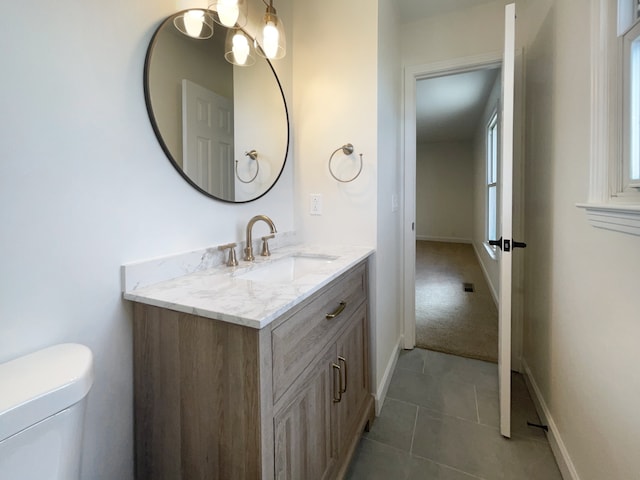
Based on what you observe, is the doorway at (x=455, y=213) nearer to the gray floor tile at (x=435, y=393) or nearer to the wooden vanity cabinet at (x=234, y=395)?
the gray floor tile at (x=435, y=393)

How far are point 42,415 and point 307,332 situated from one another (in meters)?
0.60

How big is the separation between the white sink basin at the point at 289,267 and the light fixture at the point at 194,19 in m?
0.93

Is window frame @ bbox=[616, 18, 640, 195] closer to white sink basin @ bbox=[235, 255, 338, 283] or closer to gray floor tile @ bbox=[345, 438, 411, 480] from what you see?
white sink basin @ bbox=[235, 255, 338, 283]

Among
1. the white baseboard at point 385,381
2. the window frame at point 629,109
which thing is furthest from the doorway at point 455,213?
the window frame at point 629,109

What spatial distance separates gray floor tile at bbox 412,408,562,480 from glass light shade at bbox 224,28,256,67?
6.50 feet

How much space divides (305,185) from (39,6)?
1.22 m

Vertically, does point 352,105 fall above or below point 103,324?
above

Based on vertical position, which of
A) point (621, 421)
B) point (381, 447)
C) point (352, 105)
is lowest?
point (381, 447)

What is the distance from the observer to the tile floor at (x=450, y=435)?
1.29 m

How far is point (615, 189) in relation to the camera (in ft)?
3.05

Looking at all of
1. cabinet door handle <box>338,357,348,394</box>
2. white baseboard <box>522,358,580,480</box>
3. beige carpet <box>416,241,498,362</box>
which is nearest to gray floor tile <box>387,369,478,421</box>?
white baseboard <box>522,358,580,480</box>

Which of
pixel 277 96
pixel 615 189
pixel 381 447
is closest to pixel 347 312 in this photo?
pixel 381 447

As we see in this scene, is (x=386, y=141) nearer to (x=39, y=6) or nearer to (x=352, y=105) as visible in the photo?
(x=352, y=105)

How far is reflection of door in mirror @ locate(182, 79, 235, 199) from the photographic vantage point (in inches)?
43.7
